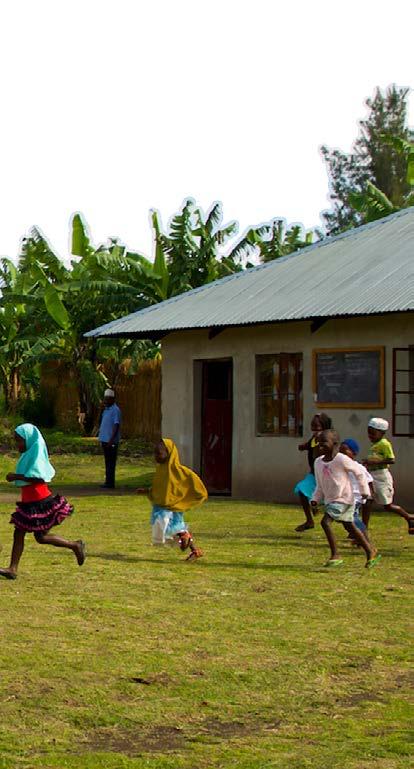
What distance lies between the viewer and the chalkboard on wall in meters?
18.4

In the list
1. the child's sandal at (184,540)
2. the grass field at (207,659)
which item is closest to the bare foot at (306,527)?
the grass field at (207,659)

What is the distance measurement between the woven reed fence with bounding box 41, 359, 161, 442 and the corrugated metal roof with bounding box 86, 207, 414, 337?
34.6 ft

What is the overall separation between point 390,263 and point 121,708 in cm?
1407

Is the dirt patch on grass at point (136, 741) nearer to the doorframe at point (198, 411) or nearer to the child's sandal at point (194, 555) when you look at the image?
the child's sandal at point (194, 555)

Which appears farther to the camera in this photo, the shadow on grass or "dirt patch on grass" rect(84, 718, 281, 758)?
the shadow on grass

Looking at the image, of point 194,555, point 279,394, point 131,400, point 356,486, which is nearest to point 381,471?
point 356,486

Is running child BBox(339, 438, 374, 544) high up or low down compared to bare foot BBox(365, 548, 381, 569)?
up

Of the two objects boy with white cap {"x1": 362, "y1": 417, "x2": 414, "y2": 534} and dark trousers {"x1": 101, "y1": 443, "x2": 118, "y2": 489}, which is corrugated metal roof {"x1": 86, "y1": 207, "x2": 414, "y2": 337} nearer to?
dark trousers {"x1": 101, "y1": 443, "x2": 118, "y2": 489}

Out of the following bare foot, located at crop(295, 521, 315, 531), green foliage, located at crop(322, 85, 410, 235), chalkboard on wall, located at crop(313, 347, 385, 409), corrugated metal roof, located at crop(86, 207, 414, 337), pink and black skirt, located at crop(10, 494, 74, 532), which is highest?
green foliage, located at crop(322, 85, 410, 235)

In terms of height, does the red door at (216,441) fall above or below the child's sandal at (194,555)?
above

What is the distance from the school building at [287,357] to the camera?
59.6 feet

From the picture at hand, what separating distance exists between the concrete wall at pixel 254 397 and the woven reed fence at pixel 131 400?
1111 cm

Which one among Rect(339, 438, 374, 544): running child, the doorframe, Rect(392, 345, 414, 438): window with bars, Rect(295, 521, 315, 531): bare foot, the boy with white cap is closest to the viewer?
Rect(339, 438, 374, 544): running child

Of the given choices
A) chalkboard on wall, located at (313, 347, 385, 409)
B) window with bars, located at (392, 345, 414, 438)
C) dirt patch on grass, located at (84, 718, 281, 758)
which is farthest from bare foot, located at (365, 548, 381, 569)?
chalkboard on wall, located at (313, 347, 385, 409)
